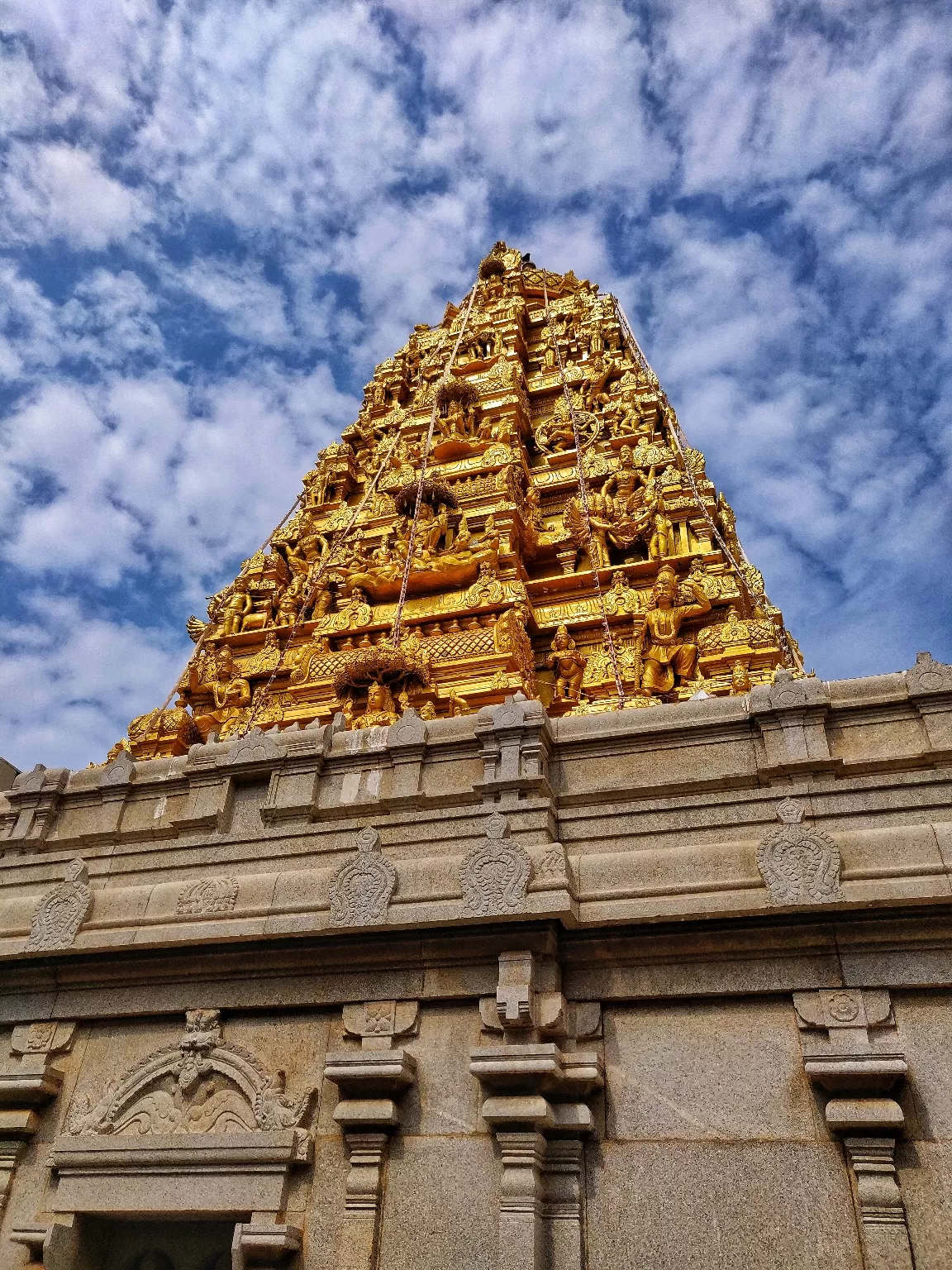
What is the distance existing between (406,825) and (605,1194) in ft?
10.4

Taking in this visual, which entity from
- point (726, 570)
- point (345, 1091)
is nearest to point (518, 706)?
point (345, 1091)

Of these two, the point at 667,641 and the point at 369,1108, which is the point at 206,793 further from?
the point at 667,641

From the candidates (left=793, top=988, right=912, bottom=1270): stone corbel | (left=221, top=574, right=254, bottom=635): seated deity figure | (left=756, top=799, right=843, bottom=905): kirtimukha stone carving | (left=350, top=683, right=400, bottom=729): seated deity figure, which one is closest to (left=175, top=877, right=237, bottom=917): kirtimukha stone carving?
(left=756, top=799, right=843, bottom=905): kirtimukha stone carving

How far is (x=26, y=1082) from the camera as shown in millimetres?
7555

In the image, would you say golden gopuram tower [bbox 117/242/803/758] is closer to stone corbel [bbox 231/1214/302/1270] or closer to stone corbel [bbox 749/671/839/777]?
stone corbel [bbox 749/671/839/777]

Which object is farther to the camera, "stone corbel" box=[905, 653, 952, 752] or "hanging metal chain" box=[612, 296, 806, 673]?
"hanging metal chain" box=[612, 296, 806, 673]

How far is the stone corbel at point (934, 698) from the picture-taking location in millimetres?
7410

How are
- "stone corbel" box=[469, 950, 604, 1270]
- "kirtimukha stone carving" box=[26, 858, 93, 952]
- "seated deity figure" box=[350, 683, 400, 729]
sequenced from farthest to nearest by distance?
1. "seated deity figure" box=[350, 683, 400, 729]
2. "kirtimukha stone carving" box=[26, 858, 93, 952]
3. "stone corbel" box=[469, 950, 604, 1270]

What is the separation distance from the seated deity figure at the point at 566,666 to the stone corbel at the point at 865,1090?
27.0ft

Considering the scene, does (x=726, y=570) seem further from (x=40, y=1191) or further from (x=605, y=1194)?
(x=40, y=1191)

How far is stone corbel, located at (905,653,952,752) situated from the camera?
292 inches

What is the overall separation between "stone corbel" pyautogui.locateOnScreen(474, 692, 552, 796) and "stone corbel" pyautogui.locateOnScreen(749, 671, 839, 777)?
1.78 m

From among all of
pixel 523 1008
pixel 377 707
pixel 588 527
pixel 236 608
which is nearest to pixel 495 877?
pixel 523 1008

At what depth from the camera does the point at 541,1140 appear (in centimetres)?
630
